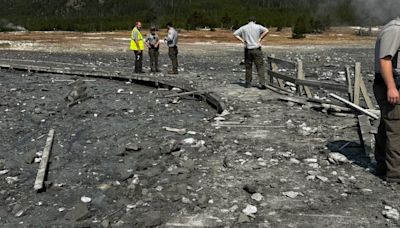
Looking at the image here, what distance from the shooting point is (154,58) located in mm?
20281

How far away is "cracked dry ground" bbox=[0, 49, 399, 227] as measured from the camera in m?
5.63

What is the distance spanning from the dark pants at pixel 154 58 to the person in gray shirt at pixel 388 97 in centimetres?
1413

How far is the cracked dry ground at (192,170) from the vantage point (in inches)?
222

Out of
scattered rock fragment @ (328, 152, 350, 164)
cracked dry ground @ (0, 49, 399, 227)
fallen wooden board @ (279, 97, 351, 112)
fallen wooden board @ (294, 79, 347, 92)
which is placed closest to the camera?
cracked dry ground @ (0, 49, 399, 227)

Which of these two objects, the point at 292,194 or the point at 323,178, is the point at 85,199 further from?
the point at 323,178

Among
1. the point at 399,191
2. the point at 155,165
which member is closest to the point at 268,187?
the point at 399,191

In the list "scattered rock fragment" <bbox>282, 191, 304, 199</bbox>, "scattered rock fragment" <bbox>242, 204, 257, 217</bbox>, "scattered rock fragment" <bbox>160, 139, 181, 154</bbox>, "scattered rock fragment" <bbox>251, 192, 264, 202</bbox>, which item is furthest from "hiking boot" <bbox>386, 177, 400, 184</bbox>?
"scattered rock fragment" <bbox>160, 139, 181, 154</bbox>

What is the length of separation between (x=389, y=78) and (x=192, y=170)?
308cm

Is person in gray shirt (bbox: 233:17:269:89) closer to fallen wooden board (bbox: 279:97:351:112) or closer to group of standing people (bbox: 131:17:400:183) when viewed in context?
fallen wooden board (bbox: 279:97:351:112)

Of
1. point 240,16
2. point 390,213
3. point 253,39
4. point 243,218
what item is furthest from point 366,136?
point 240,16

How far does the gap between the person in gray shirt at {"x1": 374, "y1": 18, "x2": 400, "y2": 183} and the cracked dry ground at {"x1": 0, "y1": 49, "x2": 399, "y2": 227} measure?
0.94 ft

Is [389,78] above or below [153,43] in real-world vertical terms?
below

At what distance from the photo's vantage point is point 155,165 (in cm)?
770

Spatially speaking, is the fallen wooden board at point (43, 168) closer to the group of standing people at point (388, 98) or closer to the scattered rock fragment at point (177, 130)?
the scattered rock fragment at point (177, 130)
